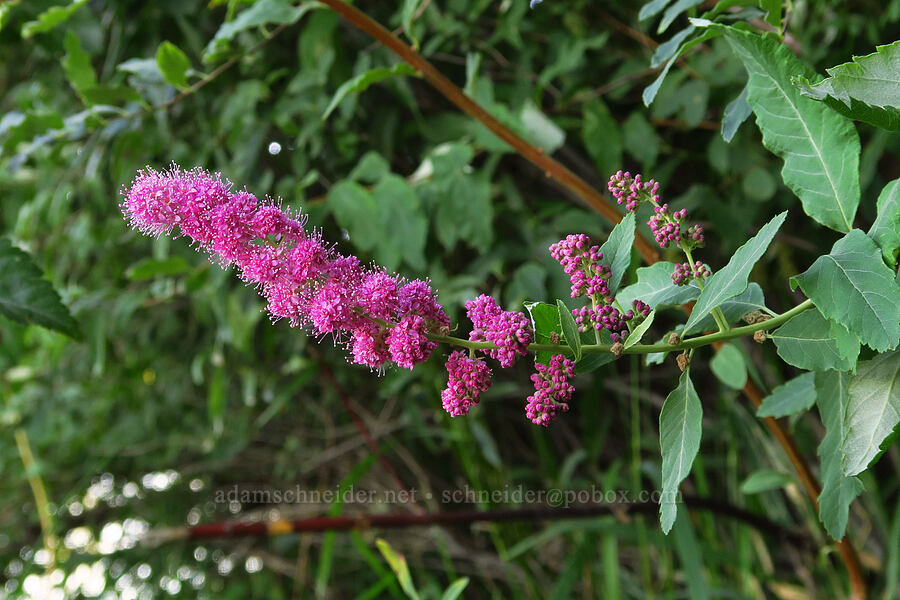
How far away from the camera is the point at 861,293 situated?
0.44 metres

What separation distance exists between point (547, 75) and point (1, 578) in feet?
7.92

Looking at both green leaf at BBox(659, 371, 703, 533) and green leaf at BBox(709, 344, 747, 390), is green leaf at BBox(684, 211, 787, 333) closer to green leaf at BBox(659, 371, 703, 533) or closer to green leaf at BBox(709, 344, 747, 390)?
green leaf at BBox(659, 371, 703, 533)

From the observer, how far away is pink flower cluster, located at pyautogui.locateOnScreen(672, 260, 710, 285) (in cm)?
51

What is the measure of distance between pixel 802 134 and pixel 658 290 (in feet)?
0.46

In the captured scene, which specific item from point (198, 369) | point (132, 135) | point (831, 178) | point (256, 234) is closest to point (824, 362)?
point (831, 178)

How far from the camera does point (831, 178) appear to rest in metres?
0.52

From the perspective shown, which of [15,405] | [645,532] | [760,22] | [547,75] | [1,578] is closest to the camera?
[760,22]

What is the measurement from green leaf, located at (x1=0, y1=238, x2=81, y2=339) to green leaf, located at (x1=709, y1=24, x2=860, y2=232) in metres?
0.70

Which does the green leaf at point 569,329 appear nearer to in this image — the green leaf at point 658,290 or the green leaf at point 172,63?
the green leaf at point 658,290

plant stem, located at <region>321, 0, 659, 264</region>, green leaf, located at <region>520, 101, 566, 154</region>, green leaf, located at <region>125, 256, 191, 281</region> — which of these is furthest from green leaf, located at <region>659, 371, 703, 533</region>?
green leaf, located at <region>125, 256, 191, 281</region>

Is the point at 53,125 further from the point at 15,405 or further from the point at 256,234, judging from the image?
the point at 15,405

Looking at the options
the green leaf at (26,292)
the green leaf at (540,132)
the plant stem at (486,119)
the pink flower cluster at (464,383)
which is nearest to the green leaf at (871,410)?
the pink flower cluster at (464,383)

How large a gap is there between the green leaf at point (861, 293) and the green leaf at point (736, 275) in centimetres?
3

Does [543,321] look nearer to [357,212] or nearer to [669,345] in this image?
[669,345]
